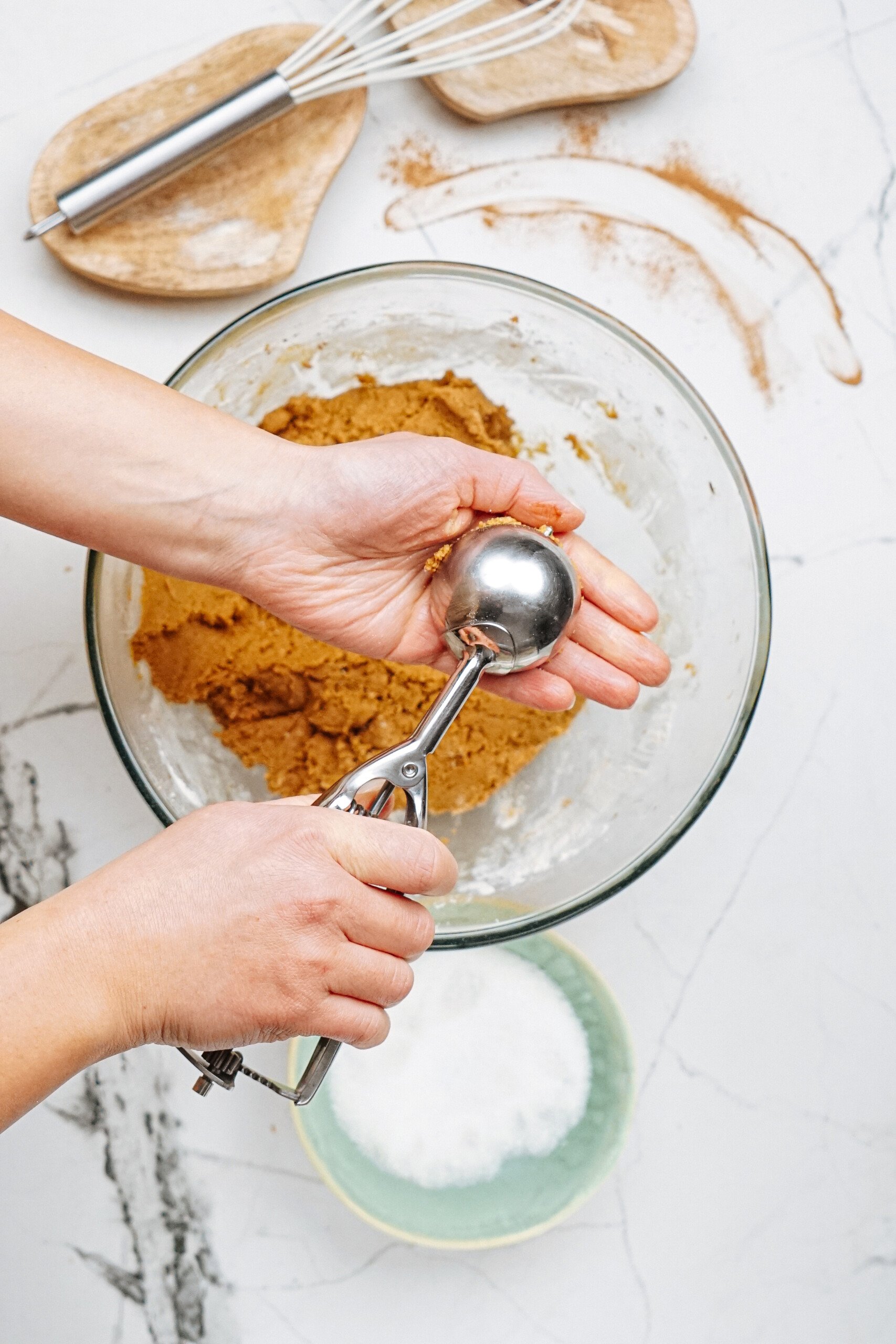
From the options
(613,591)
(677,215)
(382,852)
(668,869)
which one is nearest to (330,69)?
(677,215)

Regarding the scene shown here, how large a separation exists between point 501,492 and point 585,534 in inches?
9.8

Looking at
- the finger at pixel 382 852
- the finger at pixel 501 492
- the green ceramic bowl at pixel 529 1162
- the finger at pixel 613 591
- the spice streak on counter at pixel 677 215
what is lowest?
the green ceramic bowl at pixel 529 1162

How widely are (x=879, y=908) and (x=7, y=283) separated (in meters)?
1.38

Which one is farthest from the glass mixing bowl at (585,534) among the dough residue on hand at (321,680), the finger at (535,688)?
the finger at (535,688)

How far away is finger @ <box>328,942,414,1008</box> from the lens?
87 centimetres

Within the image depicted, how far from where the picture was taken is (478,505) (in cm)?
106

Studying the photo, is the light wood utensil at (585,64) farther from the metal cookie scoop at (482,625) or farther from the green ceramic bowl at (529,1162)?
the green ceramic bowl at (529,1162)

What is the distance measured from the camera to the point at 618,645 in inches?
43.7

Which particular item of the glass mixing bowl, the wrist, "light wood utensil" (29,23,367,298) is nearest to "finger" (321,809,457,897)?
the glass mixing bowl

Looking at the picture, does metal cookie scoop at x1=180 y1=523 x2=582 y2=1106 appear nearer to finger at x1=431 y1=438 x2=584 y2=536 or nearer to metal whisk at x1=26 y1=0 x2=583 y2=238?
finger at x1=431 y1=438 x2=584 y2=536

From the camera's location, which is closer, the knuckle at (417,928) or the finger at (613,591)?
the knuckle at (417,928)

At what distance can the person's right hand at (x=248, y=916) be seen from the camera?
846 mm

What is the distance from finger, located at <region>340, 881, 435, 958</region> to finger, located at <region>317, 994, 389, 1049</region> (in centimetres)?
5

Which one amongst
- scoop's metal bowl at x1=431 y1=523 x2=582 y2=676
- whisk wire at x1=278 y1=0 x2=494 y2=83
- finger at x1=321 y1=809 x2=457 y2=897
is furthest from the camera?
whisk wire at x1=278 y1=0 x2=494 y2=83
